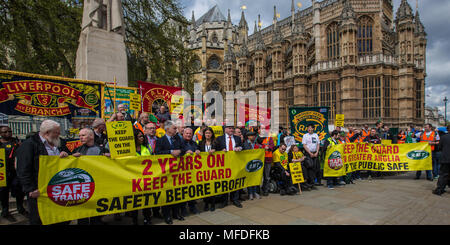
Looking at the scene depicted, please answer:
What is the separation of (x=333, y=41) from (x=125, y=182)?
31679 millimetres

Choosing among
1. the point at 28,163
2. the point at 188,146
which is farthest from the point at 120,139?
the point at 188,146

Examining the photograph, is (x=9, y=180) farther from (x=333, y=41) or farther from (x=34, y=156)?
(x=333, y=41)

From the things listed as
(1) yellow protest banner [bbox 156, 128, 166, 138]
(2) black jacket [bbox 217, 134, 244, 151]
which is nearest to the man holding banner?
(2) black jacket [bbox 217, 134, 244, 151]

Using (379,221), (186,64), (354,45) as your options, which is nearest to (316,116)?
(379,221)

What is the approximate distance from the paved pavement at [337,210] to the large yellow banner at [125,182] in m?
0.65

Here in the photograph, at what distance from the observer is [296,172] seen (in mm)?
6727

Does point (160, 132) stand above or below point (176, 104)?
below

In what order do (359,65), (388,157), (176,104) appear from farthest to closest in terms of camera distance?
(359,65) < (176,104) < (388,157)

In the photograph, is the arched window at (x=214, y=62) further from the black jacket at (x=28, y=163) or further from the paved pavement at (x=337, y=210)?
the black jacket at (x=28, y=163)

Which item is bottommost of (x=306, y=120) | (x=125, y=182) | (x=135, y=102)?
(x=125, y=182)

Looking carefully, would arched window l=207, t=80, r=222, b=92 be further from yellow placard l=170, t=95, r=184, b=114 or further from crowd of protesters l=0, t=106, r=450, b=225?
crowd of protesters l=0, t=106, r=450, b=225

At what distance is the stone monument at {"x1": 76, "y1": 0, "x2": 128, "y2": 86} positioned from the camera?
24.6 ft

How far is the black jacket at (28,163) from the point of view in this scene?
3020 millimetres

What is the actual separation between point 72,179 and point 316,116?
8.77 meters
